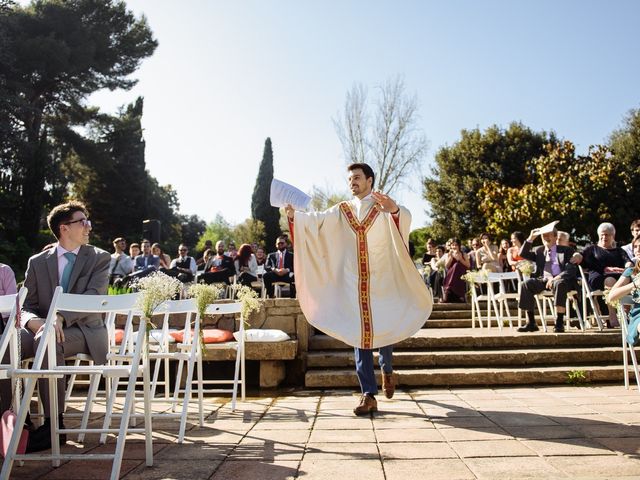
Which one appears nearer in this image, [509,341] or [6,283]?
[6,283]

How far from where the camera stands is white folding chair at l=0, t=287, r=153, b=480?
2.92 meters

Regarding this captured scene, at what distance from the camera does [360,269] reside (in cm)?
525

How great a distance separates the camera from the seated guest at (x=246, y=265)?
37.6ft

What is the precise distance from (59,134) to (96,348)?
23.6 m

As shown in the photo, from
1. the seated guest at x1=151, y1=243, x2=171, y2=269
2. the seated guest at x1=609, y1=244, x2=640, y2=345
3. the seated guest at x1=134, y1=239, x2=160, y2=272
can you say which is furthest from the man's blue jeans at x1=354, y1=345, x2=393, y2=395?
the seated guest at x1=151, y1=243, x2=171, y2=269

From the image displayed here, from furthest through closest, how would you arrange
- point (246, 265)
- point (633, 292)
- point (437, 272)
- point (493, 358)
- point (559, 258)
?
1. point (437, 272)
2. point (246, 265)
3. point (559, 258)
4. point (493, 358)
5. point (633, 292)

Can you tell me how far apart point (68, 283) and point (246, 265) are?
737cm

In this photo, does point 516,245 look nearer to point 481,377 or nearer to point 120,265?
point 481,377

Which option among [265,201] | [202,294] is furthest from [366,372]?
[265,201]

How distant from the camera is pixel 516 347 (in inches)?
288

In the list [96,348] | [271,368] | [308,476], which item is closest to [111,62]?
[271,368]

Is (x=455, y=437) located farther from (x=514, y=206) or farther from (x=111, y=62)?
(x=111, y=62)

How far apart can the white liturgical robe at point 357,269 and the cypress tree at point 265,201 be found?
107 ft

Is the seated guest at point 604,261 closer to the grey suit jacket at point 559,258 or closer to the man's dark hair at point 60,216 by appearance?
the grey suit jacket at point 559,258
